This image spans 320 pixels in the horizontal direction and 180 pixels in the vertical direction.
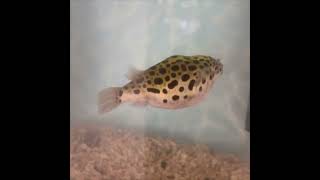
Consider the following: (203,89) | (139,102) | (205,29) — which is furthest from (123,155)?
(205,29)

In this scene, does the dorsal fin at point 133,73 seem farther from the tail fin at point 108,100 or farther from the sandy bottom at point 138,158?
the sandy bottom at point 138,158

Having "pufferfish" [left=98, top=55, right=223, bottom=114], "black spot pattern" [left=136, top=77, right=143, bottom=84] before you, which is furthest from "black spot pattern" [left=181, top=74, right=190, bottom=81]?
"black spot pattern" [left=136, top=77, right=143, bottom=84]

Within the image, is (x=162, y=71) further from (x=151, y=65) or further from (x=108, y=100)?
(x=108, y=100)

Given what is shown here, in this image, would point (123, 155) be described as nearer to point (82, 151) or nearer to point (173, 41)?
point (82, 151)

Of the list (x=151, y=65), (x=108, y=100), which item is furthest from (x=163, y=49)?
(x=108, y=100)

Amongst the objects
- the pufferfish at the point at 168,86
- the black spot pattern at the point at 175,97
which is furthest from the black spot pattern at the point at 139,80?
the black spot pattern at the point at 175,97

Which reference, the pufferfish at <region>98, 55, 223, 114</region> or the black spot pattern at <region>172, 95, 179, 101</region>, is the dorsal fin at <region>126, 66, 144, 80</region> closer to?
the pufferfish at <region>98, 55, 223, 114</region>

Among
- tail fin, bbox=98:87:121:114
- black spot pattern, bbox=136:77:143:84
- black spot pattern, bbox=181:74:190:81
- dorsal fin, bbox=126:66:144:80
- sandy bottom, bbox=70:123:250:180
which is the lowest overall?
sandy bottom, bbox=70:123:250:180

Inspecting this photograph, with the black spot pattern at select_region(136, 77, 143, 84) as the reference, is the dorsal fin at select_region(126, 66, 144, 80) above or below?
above
